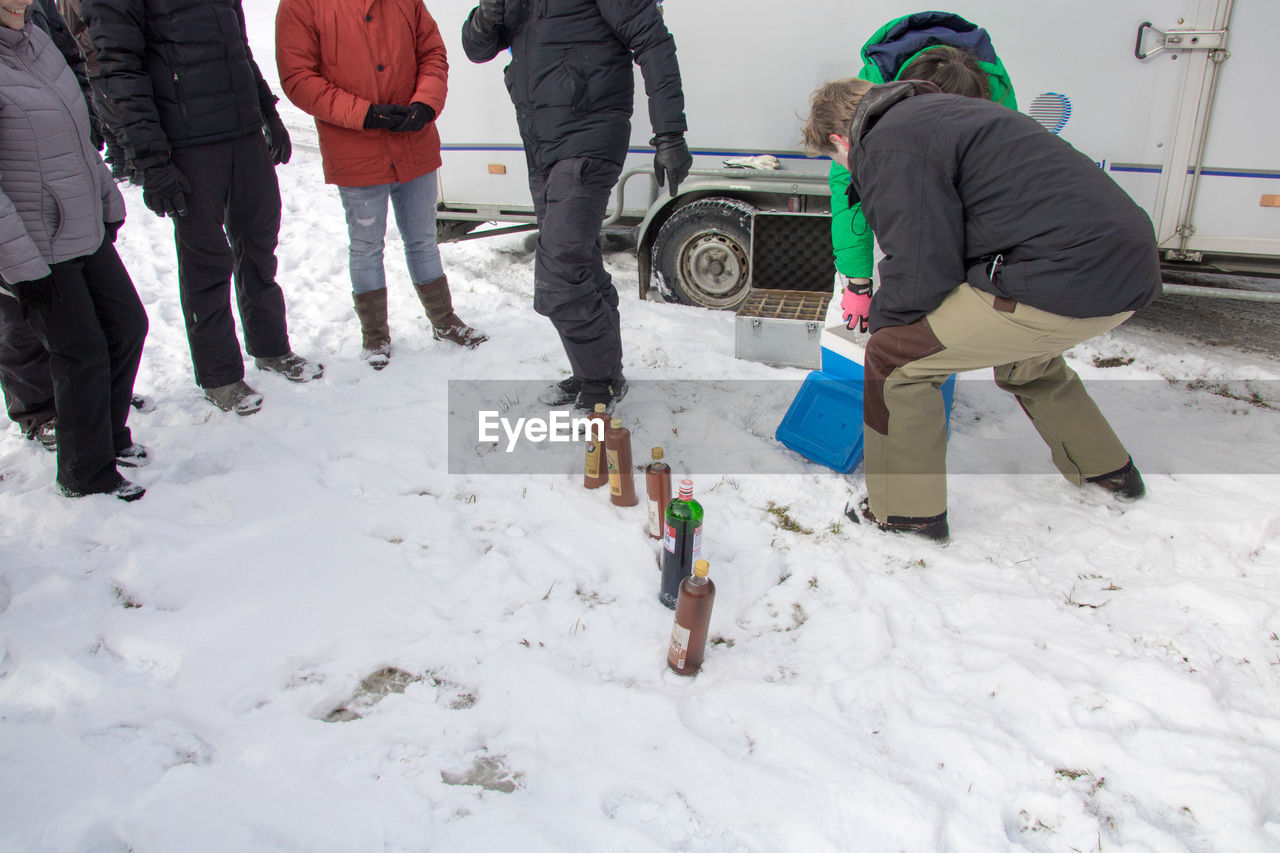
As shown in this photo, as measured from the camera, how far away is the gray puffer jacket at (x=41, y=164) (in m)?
2.73

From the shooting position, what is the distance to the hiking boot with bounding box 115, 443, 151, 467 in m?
3.38

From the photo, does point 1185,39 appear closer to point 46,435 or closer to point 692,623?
point 692,623

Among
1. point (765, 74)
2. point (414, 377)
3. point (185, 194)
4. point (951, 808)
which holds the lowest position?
point (951, 808)

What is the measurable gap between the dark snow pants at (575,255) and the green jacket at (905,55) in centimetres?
113

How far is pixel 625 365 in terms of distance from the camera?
14.9 feet


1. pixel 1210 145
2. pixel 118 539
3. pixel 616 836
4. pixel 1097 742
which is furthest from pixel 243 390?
pixel 1210 145

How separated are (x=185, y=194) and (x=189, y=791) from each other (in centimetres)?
284

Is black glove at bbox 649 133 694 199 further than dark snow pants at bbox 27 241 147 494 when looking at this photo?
Yes

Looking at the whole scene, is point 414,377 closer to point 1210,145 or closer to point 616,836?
point 616,836

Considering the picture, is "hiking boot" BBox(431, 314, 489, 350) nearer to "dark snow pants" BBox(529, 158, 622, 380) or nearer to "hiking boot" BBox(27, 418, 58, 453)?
"dark snow pants" BBox(529, 158, 622, 380)

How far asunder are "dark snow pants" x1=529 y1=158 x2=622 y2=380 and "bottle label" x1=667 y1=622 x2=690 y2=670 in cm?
181

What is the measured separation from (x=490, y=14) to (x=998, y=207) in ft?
8.21

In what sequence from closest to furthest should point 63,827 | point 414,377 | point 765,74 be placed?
point 63,827 < point 414,377 < point 765,74

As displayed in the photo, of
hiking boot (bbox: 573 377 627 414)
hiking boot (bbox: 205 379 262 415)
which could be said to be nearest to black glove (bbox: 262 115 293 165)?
hiking boot (bbox: 205 379 262 415)
